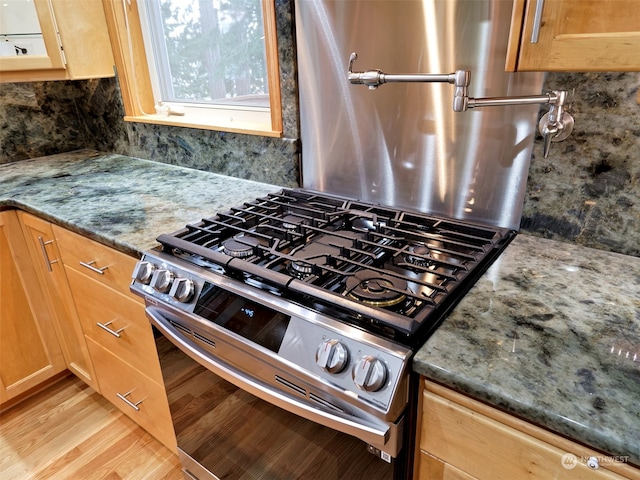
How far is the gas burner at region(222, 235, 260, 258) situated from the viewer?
1.05 m

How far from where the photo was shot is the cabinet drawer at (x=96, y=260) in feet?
4.22

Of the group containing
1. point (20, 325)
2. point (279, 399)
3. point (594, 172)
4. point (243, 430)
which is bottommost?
point (20, 325)

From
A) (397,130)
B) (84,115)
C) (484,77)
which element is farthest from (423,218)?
Answer: (84,115)

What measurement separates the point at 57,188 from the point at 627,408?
187cm

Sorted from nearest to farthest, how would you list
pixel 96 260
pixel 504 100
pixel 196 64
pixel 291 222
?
pixel 504 100 → pixel 291 222 → pixel 96 260 → pixel 196 64

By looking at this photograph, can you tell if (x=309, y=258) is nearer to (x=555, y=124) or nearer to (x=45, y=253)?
(x=555, y=124)

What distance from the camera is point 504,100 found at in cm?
97

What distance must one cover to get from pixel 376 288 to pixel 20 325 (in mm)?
1562

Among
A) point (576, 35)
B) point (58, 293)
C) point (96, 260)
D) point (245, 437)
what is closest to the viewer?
point (576, 35)

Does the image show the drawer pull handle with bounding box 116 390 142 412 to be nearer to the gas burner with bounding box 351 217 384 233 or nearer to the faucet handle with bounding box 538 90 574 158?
the gas burner with bounding box 351 217 384 233

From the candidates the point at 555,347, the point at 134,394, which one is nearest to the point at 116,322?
the point at 134,394

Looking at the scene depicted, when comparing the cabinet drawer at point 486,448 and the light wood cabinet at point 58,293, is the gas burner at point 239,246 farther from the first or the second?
the light wood cabinet at point 58,293

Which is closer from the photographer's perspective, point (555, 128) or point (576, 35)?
point (576, 35)

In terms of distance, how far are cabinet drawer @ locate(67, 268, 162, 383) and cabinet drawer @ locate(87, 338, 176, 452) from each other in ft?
0.14
